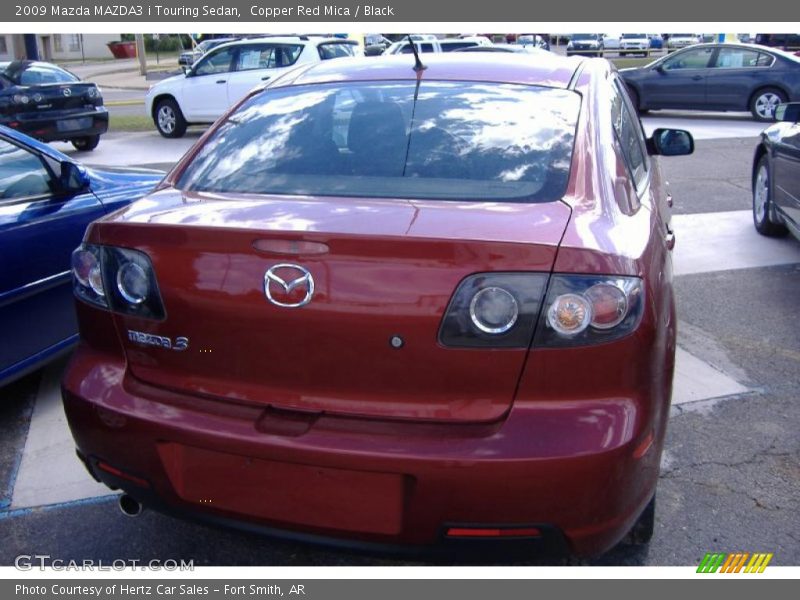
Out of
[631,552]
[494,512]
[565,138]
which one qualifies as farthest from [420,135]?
[631,552]

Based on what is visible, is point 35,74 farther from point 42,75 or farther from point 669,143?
point 669,143

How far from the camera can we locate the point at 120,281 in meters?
2.48

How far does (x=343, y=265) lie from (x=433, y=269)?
240mm

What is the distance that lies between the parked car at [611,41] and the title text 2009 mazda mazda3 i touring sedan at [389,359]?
1696 inches

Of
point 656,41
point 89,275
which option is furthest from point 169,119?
point 656,41

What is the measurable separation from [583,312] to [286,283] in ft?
2.57

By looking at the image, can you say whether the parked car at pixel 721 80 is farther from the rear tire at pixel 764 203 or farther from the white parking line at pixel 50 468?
the white parking line at pixel 50 468

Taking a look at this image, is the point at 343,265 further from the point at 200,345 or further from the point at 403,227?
the point at 200,345

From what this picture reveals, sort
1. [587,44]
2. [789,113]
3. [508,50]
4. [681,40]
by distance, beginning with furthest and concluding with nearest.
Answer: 1. [681,40]
2. [587,44]
3. [508,50]
4. [789,113]

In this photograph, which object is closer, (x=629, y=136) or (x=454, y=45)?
(x=629, y=136)

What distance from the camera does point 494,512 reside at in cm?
216

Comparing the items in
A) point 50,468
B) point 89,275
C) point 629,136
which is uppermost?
point 629,136

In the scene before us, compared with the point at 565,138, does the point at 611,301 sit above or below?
below

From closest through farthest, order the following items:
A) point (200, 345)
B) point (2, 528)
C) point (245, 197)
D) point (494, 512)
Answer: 1. point (494, 512)
2. point (200, 345)
3. point (245, 197)
4. point (2, 528)
